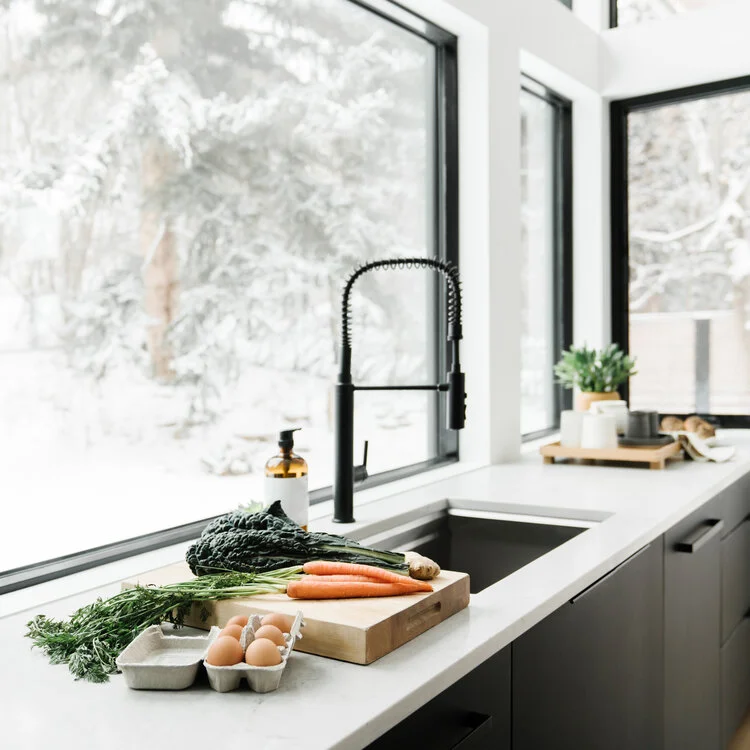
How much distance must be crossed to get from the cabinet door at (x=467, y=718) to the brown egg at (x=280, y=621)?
0.58 feet

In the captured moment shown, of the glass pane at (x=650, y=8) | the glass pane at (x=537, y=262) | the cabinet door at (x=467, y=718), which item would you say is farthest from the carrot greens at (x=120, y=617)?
the glass pane at (x=650, y=8)

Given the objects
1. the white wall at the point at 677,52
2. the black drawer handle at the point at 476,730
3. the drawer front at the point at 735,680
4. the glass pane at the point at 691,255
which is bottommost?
the drawer front at the point at 735,680

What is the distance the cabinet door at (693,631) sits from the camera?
1813 mm

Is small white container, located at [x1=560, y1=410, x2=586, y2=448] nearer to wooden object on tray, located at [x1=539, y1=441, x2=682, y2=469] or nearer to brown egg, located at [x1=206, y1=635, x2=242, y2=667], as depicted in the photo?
wooden object on tray, located at [x1=539, y1=441, x2=682, y2=469]

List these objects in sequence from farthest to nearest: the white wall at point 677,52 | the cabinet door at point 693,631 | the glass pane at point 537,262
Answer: the glass pane at point 537,262, the white wall at point 677,52, the cabinet door at point 693,631

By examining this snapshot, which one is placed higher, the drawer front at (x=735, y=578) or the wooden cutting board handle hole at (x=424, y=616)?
the wooden cutting board handle hole at (x=424, y=616)

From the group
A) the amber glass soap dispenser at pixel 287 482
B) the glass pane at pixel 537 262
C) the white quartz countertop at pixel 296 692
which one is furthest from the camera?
the glass pane at pixel 537 262

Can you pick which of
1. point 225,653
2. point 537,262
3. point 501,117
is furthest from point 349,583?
point 537,262

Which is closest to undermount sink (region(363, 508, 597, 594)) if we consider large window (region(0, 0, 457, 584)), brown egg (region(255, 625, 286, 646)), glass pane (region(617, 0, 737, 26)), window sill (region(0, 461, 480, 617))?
window sill (region(0, 461, 480, 617))

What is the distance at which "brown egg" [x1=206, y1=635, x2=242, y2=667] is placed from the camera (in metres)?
0.88

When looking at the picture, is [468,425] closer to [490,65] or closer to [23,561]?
[490,65]

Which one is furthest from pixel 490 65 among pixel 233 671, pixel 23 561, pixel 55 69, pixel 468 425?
pixel 233 671

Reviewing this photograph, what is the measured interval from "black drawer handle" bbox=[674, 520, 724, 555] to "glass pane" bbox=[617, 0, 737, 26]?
2142 millimetres

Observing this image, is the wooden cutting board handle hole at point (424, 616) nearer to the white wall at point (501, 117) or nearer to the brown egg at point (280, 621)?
the brown egg at point (280, 621)
